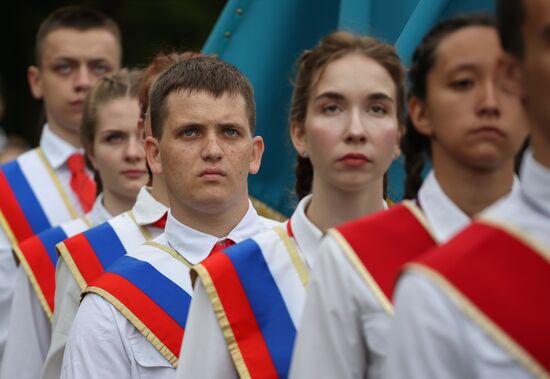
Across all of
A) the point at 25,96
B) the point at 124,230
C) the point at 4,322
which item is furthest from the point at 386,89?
the point at 25,96

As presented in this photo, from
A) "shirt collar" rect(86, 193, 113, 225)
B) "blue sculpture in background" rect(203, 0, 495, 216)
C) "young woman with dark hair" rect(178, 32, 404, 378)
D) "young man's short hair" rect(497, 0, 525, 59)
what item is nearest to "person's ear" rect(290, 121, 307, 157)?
"young woman with dark hair" rect(178, 32, 404, 378)

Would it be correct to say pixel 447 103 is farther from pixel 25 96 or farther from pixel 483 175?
pixel 25 96

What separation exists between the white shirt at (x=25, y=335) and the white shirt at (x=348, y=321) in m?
2.51

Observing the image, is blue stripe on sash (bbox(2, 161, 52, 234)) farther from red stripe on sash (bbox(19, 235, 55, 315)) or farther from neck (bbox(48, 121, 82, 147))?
red stripe on sash (bbox(19, 235, 55, 315))

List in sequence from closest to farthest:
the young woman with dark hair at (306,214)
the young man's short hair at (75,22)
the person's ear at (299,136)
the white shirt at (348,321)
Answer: the white shirt at (348,321) < the young woman with dark hair at (306,214) < the person's ear at (299,136) < the young man's short hair at (75,22)

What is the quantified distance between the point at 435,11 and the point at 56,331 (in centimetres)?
183

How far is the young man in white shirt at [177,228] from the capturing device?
4.71 meters

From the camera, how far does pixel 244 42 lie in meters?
6.72

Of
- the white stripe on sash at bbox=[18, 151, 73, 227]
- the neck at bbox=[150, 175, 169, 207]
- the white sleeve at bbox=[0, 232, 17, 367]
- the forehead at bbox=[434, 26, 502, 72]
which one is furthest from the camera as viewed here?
the white stripe on sash at bbox=[18, 151, 73, 227]

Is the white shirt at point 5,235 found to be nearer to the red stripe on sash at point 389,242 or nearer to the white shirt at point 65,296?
the white shirt at point 65,296

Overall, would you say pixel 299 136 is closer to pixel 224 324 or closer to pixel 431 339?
pixel 224 324

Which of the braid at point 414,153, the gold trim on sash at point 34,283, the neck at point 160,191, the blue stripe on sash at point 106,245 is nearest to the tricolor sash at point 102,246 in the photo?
the blue stripe on sash at point 106,245

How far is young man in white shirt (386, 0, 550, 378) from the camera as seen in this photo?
290cm

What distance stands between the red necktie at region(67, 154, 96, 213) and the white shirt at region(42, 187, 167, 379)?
58.4 inches
